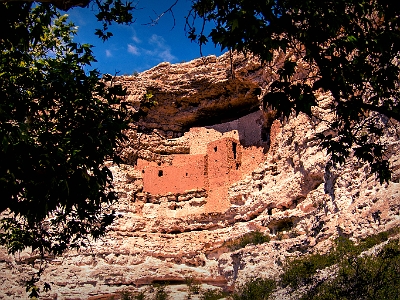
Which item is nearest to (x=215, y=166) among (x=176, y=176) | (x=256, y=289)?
(x=176, y=176)

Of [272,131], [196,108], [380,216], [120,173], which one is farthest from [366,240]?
[196,108]

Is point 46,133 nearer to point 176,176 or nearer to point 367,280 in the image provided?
point 367,280

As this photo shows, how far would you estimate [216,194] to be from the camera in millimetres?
19031

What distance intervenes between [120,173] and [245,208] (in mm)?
6037

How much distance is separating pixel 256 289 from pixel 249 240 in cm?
485

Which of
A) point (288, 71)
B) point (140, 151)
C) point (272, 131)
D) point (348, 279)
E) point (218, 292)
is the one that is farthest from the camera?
point (140, 151)

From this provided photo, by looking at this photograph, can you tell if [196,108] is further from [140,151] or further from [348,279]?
[348,279]

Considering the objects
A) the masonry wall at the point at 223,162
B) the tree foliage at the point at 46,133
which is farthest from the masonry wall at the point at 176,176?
the tree foliage at the point at 46,133

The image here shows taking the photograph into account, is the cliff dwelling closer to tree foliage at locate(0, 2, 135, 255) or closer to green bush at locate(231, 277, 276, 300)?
green bush at locate(231, 277, 276, 300)

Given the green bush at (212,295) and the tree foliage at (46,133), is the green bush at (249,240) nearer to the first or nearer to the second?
the green bush at (212,295)

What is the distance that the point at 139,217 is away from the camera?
63.2ft

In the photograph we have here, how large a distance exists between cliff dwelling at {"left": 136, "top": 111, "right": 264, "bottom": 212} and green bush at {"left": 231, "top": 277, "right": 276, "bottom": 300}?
6.77 m

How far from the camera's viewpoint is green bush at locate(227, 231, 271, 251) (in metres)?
15.1

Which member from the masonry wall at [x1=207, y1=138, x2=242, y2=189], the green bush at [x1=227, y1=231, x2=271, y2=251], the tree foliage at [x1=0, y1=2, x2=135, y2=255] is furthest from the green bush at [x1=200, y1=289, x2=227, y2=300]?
the tree foliage at [x1=0, y1=2, x2=135, y2=255]
